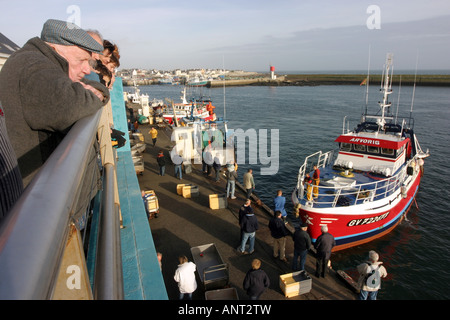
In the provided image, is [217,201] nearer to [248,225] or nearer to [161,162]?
[248,225]

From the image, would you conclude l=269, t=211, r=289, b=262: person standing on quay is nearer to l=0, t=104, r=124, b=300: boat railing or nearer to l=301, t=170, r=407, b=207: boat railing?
l=301, t=170, r=407, b=207: boat railing

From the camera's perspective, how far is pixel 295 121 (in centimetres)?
4784

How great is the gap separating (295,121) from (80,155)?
4895 centimetres

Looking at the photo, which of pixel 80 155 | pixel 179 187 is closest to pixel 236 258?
pixel 179 187

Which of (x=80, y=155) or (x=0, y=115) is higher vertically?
(x=0, y=115)

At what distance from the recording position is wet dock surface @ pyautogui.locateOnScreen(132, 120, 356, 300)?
7629 millimetres

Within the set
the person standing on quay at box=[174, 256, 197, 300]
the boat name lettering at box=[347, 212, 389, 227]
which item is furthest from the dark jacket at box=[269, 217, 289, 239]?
the boat name lettering at box=[347, 212, 389, 227]

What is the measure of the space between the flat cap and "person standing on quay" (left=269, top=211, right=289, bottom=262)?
720 cm

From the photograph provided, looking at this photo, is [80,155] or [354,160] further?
[354,160]

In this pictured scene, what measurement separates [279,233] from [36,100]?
25.6 feet
